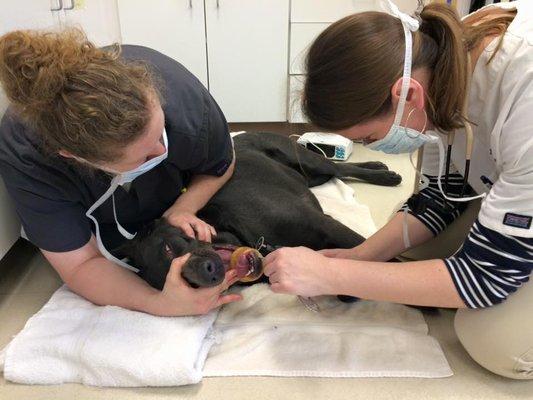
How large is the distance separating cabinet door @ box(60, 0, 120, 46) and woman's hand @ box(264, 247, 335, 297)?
5.10 feet

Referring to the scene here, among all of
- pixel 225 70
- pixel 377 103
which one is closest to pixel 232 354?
pixel 377 103

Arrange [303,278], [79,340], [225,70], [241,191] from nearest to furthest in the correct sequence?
[303,278], [79,340], [241,191], [225,70]

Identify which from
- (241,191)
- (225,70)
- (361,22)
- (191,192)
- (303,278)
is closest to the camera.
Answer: (361,22)

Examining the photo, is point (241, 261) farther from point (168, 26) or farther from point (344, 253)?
point (168, 26)

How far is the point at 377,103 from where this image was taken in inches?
36.0

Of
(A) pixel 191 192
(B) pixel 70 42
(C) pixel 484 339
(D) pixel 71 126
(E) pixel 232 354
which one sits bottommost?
(E) pixel 232 354

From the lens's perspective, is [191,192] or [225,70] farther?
[225,70]

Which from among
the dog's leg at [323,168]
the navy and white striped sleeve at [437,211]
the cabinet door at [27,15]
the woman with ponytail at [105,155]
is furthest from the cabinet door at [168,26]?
the navy and white striped sleeve at [437,211]

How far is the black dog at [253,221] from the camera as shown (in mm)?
1240

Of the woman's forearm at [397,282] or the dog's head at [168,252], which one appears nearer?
the woman's forearm at [397,282]

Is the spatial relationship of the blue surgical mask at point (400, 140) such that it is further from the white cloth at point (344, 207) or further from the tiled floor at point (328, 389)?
the white cloth at point (344, 207)

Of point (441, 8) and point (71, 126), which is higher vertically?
point (441, 8)

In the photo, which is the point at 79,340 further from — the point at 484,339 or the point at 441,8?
the point at 441,8

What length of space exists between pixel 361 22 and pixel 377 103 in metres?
0.15
